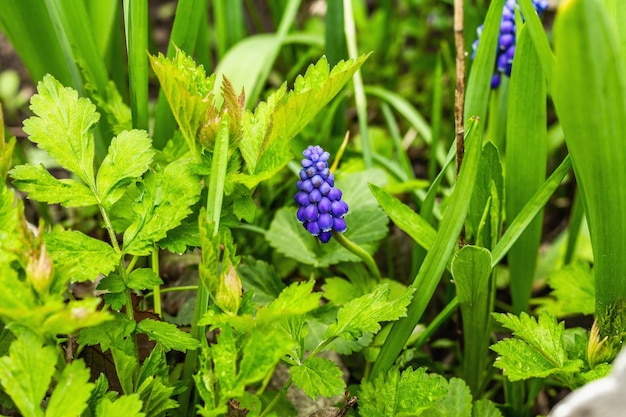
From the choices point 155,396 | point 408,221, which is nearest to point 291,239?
point 408,221

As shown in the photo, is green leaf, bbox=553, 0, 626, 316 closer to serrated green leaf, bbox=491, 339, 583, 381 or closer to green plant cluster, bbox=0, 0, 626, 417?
green plant cluster, bbox=0, 0, 626, 417

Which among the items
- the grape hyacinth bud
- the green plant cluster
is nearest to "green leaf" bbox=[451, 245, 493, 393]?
the green plant cluster

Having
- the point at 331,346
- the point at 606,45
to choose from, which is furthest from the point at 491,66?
the point at 331,346

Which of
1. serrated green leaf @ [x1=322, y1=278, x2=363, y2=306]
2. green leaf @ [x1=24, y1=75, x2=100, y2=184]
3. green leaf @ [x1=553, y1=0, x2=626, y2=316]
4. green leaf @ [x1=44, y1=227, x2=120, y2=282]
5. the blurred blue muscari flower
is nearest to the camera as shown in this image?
green leaf @ [x1=553, y1=0, x2=626, y2=316]

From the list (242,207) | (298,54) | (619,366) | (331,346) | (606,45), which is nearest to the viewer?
(619,366)

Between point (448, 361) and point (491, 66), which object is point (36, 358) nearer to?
point (491, 66)

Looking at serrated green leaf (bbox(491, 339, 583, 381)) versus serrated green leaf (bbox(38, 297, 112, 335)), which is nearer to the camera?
serrated green leaf (bbox(38, 297, 112, 335))
